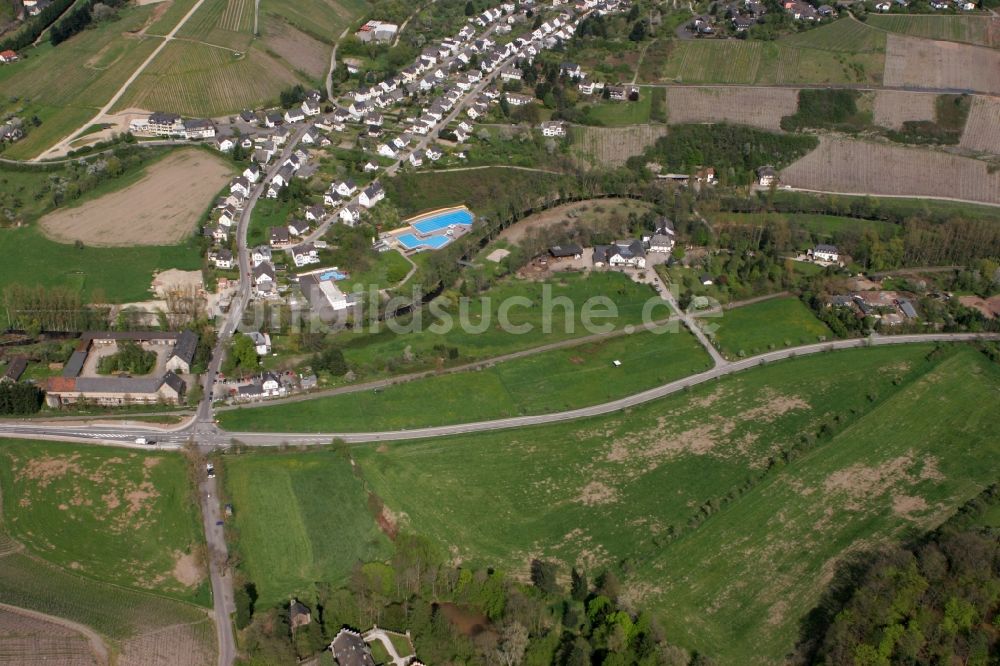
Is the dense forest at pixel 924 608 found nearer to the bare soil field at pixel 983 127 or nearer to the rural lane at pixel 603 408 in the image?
the rural lane at pixel 603 408

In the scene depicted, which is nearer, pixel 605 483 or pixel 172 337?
pixel 605 483

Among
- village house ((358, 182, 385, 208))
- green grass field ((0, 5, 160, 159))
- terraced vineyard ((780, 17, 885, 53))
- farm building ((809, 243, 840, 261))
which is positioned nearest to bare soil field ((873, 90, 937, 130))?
terraced vineyard ((780, 17, 885, 53))

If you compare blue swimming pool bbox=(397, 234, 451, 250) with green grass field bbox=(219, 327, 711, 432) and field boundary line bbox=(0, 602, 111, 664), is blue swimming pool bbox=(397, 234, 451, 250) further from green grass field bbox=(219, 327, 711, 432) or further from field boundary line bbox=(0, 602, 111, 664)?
field boundary line bbox=(0, 602, 111, 664)

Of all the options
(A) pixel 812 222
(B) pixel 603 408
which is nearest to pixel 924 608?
(B) pixel 603 408

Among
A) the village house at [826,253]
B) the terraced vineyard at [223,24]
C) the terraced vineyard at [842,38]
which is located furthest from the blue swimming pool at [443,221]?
the terraced vineyard at [842,38]

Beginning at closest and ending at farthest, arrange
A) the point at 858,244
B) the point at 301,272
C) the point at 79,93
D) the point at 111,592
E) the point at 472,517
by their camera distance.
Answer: the point at 111,592, the point at 472,517, the point at 301,272, the point at 858,244, the point at 79,93

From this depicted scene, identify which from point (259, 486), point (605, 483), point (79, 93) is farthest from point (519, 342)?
point (79, 93)

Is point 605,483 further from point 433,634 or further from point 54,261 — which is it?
point 54,261

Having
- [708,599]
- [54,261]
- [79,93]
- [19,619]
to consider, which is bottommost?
[708,599]

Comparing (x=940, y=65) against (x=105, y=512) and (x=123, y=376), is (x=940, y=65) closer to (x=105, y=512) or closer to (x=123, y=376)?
(x=123, y=376)
